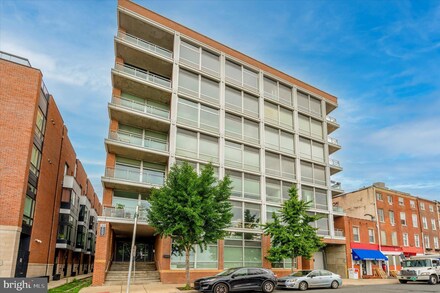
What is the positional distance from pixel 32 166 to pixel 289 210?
66.8 ft

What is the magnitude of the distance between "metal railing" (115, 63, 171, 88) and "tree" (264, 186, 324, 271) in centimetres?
1534

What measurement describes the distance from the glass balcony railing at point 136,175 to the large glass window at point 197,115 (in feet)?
17.2

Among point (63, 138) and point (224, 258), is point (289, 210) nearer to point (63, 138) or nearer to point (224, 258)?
point (224, 258)

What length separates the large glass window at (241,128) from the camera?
33281 millimetres

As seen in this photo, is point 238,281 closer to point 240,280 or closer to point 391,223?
point 240,280

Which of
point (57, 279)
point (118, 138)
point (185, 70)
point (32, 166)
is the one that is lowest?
point (57, 279)

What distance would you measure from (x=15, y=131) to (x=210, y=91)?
17.0 m

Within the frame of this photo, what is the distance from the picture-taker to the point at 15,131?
2338cm

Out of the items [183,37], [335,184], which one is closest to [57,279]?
[183,37]

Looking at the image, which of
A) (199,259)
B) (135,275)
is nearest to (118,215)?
(135,275)

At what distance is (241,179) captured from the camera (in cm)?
3212

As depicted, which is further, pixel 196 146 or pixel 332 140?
pixel 332 140

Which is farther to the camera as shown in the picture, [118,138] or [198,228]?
[118,138]

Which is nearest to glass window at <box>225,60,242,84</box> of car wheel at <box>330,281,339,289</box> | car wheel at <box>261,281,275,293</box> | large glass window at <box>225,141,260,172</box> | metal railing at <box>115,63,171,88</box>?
metal railing at <box>115,63,171,88</box>
